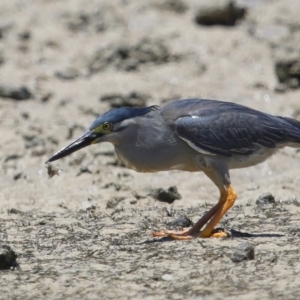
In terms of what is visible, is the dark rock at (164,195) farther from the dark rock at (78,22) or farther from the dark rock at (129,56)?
the dark rock at (78,22)

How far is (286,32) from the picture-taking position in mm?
13719

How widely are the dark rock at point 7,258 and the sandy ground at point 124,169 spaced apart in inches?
3.5

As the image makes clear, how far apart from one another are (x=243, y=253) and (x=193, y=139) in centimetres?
149

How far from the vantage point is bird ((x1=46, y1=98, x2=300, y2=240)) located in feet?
25.2

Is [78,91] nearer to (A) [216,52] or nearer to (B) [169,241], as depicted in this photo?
(A) [216,52]

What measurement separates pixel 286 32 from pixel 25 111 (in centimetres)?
425

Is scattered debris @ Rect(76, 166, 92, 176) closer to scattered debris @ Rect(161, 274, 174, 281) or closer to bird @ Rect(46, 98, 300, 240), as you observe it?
bird @ Rect(46, 98, 300, 240)

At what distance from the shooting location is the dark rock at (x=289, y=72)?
12602mm

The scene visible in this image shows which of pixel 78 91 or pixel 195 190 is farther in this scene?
pixel 78 91

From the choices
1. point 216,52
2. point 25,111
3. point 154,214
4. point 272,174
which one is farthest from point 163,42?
point 154,214

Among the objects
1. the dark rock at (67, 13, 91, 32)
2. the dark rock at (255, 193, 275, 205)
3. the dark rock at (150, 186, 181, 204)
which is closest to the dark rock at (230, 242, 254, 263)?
the dark rock at (255, 193, 275, 205)

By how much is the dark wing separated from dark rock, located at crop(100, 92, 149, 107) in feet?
14.2

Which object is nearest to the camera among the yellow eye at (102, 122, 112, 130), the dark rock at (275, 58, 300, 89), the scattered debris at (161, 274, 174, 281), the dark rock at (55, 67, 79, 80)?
the scattered debris at (161, 274, 174, 281)

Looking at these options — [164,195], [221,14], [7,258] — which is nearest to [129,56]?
[221,14]
